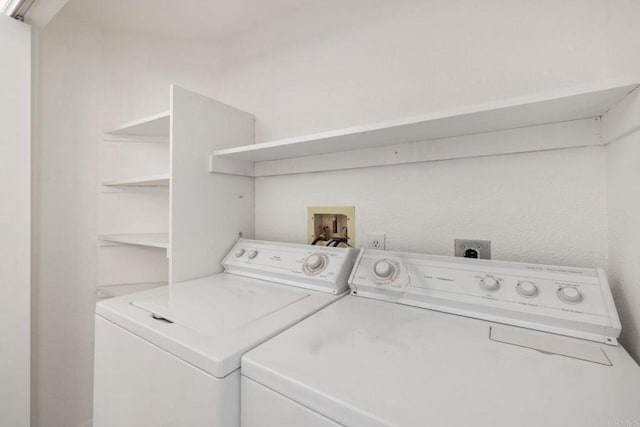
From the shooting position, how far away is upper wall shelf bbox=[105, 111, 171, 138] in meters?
1.36

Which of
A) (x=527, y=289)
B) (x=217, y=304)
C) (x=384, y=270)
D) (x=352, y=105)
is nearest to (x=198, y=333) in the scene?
(x=217, y=304)

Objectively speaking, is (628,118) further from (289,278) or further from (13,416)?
(13,416)

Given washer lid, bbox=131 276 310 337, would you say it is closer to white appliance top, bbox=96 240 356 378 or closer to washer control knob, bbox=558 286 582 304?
white appliance top, bbox=96 240 356 378

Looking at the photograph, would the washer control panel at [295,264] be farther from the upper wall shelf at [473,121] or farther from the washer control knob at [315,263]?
the upper wall shelf at [473,121]

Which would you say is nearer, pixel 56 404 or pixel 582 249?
pixel 582 249

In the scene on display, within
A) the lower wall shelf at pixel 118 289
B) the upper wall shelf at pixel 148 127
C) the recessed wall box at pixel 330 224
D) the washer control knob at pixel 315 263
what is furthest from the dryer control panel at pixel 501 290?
the lower wall shelf at pixel 118 289

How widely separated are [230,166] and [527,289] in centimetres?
136

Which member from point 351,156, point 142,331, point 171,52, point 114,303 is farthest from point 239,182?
point 171,52

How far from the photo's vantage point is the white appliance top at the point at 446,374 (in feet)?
1.53

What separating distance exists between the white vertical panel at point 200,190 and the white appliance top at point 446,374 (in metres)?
0.76

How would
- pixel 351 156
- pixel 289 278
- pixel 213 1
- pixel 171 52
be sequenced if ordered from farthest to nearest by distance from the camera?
pixel 171 52
pixel 213 1
pixel 351 156
pixel 289 278

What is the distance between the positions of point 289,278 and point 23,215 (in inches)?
50.3

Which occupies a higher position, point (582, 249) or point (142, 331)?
point (582, 249)

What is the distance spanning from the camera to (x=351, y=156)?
1312 mm
